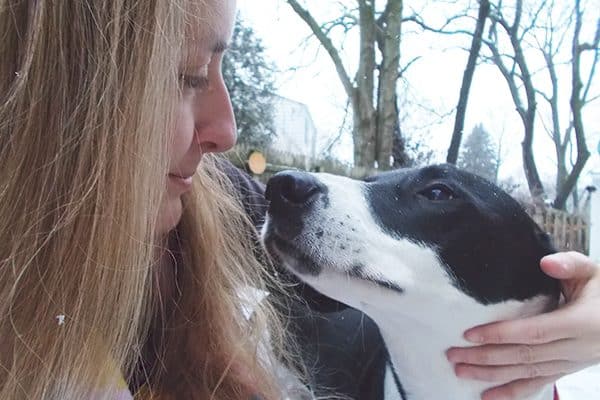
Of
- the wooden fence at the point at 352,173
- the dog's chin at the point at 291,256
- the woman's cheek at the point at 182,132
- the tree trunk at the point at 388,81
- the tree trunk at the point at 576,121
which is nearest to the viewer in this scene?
the woman's cheek at the point at 182,132

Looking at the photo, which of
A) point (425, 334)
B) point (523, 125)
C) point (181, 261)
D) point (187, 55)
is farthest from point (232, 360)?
point (523, 125)

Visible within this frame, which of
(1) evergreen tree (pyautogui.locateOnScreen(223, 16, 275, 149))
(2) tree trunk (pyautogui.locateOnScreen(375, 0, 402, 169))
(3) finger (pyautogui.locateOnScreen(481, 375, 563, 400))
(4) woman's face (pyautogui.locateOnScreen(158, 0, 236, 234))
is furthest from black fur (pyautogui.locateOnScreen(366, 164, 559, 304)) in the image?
(1) evergreen tree (pyautogui.locateOnScreen(223, 16, 275, 149))

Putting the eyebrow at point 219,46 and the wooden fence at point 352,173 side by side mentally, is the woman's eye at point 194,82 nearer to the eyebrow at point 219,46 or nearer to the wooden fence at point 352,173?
the eyebrow at point 219,46

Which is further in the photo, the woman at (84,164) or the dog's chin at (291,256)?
the dog's chin at (291,256)

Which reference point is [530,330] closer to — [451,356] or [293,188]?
[451,356]

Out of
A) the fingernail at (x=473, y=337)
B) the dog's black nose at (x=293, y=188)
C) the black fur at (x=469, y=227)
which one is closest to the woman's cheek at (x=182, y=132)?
the dog's black nose at (x=293, y=188)

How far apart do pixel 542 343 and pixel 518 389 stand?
8 cm

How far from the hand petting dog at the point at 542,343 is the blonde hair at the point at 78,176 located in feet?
1.41

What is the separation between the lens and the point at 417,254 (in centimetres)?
77

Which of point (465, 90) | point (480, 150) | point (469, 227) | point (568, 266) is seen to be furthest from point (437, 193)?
point (480, 150)

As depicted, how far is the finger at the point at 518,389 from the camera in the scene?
0.80 meters

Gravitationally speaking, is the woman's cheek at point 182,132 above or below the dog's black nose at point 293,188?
above

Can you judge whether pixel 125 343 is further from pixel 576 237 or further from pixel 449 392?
pixel 576 237

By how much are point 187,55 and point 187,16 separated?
0.04 meters
